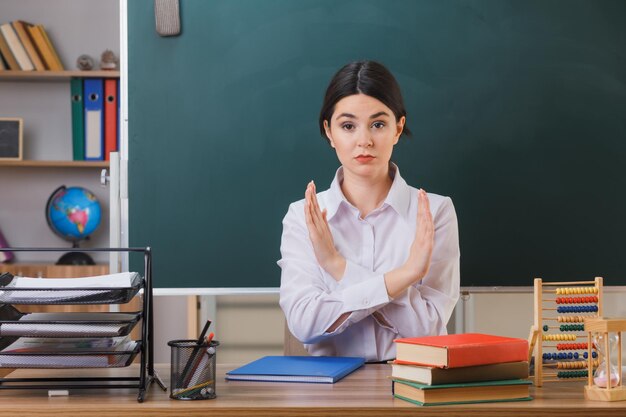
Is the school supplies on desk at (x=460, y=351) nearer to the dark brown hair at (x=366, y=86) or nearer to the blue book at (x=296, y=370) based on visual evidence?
the blue book at (x=296, y=370)

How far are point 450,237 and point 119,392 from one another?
106cm

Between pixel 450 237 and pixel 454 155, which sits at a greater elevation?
pixel 454 155

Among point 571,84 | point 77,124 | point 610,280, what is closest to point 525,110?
point 571,84

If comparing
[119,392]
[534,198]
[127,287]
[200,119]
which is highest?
[200,119]

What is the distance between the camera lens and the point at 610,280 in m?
2.71

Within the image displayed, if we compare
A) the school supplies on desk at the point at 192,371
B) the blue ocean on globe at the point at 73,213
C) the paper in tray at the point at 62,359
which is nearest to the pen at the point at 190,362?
the school supplies on desk at the point at 192,371

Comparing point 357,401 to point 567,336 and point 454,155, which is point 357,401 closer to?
point 567,336

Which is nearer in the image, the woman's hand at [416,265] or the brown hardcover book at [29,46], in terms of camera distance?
the woman's hand at [416,265]

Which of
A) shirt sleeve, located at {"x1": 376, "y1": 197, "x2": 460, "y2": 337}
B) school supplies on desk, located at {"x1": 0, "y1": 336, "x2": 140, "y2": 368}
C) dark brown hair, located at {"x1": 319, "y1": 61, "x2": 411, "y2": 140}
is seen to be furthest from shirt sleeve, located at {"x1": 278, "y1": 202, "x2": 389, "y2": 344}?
school supplies on desk, located at {"x1": 0, "y1": 336, "x2": 140, "y2": 368}

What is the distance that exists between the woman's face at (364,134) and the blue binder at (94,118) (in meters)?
2.32

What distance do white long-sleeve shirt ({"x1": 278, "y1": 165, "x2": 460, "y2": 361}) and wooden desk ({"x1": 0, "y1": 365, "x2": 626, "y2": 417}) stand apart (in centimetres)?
52

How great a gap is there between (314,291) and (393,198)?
0.38 m

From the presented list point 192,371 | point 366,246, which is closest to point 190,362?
point 192,371

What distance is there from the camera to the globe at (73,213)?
4.44 meters
